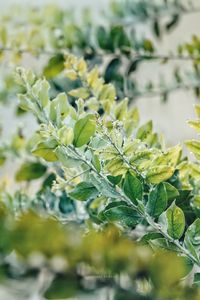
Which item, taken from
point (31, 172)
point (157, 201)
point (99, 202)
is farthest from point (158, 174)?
point (31, 172)

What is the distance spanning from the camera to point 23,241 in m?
0.24

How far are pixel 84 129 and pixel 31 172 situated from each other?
0.32m

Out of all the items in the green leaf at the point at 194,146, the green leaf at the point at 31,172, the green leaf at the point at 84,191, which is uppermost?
the green leaf at the point at 194,146

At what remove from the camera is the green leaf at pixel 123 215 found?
43 cm

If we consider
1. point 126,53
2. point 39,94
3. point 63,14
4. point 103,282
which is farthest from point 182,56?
point 103,282

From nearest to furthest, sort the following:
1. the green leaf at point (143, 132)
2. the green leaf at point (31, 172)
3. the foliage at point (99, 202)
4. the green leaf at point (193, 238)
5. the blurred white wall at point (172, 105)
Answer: the foliage at point (99, 202)
the green leaf at point (193, 238)
the green leaf at point (143, 132)
the green leaf at point (31, 172)
the blurred white wall at point (172, 105)

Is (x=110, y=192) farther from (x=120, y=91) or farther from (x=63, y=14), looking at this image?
(x=63, y=14)

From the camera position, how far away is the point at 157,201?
17.0 inches

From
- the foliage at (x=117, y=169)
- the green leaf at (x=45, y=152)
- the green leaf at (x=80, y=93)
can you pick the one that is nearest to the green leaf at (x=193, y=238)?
the foliage at (x=117, y=169)

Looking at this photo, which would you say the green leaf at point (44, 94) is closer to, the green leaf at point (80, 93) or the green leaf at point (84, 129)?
the green leaf at point (84, 129)

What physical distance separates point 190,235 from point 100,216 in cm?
7

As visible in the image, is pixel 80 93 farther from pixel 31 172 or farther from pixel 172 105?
pixel 172 105

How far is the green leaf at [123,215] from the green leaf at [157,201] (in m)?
0.01

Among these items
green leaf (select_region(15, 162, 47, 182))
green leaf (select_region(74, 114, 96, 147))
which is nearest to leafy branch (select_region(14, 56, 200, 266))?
green leaf (select_region(74, 114, 96, 147))
